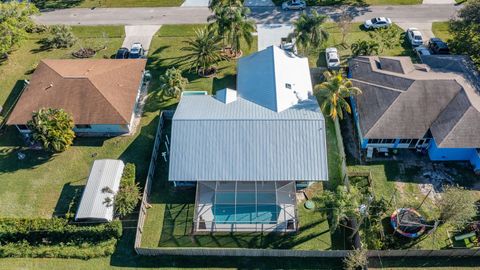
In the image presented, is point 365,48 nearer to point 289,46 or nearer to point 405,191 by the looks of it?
point 289,46

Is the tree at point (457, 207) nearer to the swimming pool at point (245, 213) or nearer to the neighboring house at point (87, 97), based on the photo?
the swimming pool at point (245, 213)

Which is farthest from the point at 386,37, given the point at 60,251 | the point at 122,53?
the point at 60,251

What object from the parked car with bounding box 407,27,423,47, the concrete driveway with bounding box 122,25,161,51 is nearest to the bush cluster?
the concrete driveway with bounding box 122,25,161,51

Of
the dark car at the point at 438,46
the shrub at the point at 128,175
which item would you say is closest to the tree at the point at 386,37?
the dark car at the point at 438,46

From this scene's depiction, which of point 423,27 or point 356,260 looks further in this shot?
point 423,27

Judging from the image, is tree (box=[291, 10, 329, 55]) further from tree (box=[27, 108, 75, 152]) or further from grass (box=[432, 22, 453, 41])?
tree (box=[27, 108, 75, 152])

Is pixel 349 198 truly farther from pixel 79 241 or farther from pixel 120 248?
pixel 79 241
